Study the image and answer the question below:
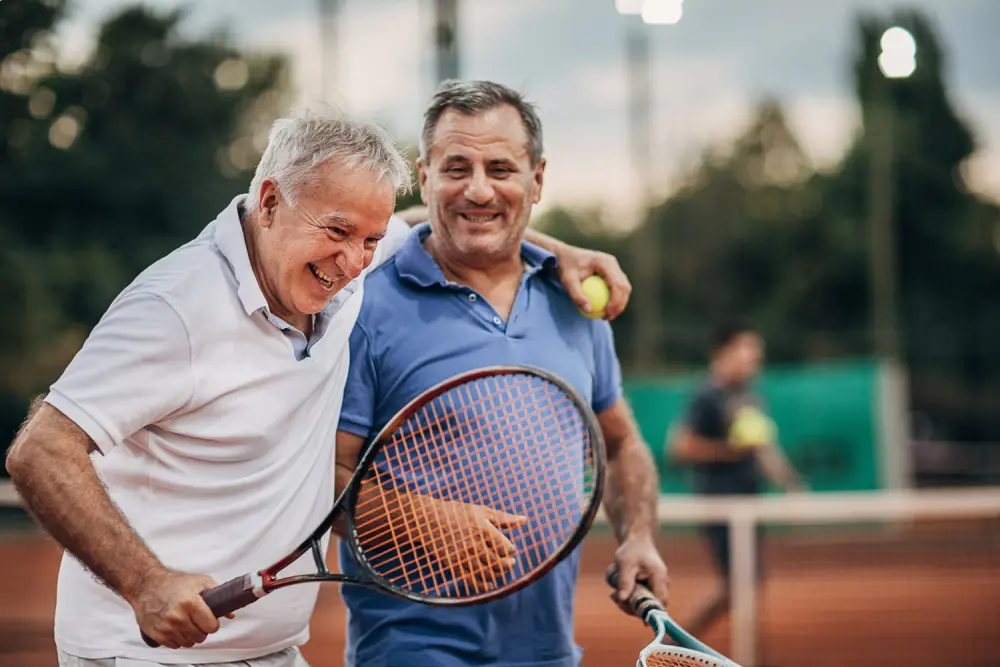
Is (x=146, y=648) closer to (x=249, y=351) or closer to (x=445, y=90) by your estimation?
(x=249, y=351)

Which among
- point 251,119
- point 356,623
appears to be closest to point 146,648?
point 356,623

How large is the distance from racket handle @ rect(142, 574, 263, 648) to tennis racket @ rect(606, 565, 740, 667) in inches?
25.8

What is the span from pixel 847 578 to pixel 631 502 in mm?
9216

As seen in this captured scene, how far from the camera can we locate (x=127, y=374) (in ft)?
6.54

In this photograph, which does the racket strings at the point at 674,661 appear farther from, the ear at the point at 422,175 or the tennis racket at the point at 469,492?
the ear at the point at 422,175

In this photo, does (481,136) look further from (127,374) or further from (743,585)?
(743,585)

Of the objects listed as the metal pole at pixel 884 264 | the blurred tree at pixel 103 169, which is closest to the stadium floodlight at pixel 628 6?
the blurred tree at pixel 103 169

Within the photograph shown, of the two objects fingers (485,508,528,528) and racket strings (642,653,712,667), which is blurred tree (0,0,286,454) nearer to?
fingers (485,508,528,528)

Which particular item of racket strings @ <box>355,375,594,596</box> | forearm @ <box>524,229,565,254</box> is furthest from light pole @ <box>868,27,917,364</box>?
racket strings @ <box>355,375,594,596</box>

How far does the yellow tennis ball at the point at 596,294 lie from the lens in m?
2.66

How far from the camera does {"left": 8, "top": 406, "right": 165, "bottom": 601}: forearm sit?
→ 1921 millimetres

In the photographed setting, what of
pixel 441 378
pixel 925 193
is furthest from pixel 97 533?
pixel 925 193

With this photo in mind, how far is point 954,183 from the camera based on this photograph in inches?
1068

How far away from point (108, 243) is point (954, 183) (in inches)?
733
